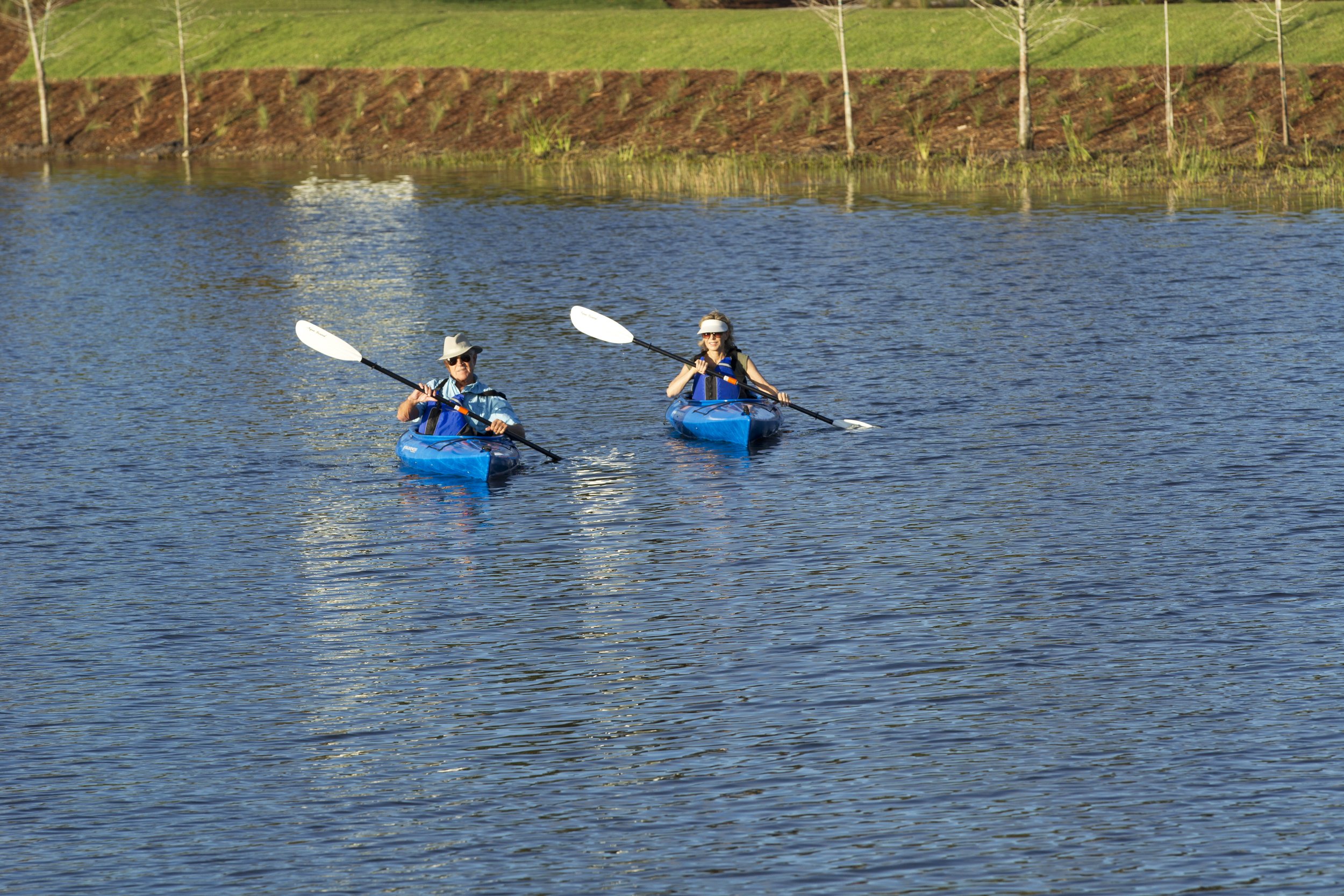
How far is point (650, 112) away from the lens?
5981 centimetres

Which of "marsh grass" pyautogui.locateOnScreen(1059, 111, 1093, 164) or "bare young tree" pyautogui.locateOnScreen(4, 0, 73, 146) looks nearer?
"marsh grass" pyautogui.locateOnScreen(1059, 111, 1093, 164)

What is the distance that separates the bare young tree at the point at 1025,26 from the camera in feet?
162

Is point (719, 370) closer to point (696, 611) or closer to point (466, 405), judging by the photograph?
point (466, 405)

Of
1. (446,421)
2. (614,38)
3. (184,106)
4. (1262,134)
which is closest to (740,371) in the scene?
(446,421)

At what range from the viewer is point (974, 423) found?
68.5 ft

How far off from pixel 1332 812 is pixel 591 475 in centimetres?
1027

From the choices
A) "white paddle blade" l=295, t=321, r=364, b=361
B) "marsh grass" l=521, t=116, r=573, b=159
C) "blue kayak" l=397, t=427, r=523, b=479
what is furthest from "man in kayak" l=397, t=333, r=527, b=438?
"marsh grass" l=521, t=116, r=573, b=159

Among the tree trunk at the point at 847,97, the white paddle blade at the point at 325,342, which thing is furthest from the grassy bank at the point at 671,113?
the white paddle blade at the point at 325,342

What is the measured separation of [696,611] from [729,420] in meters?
6.23

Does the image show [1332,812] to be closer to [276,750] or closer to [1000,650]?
[1000,650]

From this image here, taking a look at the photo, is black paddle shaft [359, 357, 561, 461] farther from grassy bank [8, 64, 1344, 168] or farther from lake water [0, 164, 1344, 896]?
grassy bank [8, 64, 1344, 168]

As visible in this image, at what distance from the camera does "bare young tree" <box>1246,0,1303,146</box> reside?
4684 cm

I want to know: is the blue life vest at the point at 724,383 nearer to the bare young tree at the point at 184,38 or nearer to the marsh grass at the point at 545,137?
the marsh grass at the point at 545,137

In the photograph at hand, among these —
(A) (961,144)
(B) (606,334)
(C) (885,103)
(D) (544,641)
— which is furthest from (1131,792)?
(C) (885,103)
